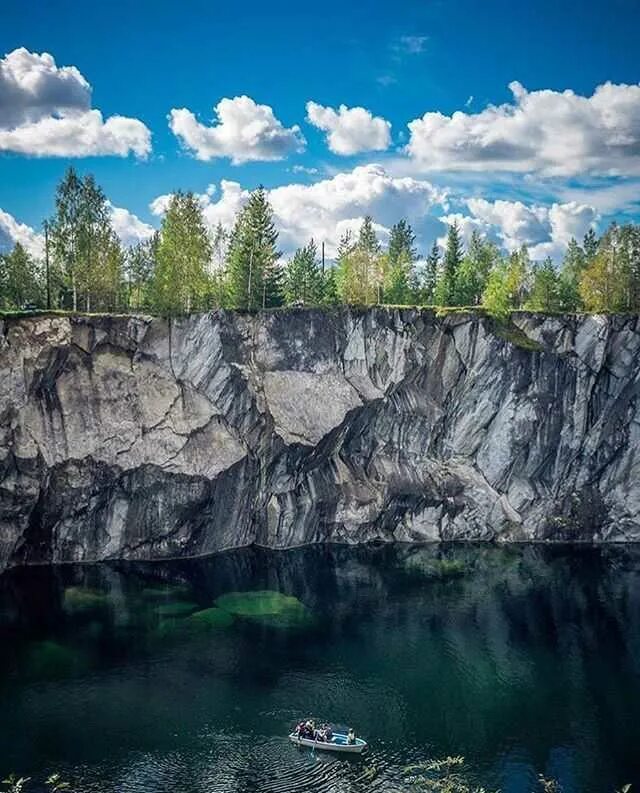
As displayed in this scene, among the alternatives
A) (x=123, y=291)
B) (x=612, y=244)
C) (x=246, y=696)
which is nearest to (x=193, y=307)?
(x=123, y=291)

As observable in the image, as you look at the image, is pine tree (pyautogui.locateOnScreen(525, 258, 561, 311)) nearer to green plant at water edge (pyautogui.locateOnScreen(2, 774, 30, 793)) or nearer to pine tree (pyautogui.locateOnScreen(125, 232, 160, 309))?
pine tree (pyautogui.locateOnScreen(125, 232, 160, 309))

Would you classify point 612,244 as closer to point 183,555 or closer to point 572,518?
point 572,518

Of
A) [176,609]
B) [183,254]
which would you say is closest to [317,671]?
[176,609]

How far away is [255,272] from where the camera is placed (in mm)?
79000

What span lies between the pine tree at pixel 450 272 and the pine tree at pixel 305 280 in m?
15.6

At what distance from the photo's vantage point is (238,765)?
3672 cm

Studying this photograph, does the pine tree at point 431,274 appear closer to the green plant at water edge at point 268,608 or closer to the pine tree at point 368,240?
the pine tree at point 368,240

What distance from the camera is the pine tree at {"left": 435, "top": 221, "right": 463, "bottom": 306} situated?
3711 inches

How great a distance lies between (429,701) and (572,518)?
38124 millimetres

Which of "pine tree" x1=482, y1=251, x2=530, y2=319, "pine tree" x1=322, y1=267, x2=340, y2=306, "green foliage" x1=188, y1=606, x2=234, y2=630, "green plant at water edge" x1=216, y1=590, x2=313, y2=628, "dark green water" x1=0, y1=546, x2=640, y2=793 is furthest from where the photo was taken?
"pine tree" x1=322, y1=267, x2=340, y2=306

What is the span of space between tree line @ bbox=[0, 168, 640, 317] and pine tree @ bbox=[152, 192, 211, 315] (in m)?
0.10

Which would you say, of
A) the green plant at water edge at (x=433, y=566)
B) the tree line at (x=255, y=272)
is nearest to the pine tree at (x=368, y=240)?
the tree line at (x=255, y=272)

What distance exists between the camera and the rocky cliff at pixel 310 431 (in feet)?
205

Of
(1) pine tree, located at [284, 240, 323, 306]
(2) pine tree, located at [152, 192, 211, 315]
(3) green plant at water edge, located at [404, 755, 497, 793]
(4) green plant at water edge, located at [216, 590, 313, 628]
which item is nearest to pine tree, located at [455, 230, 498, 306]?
(1) pine tree, located at [284, 240, 323, 306]
